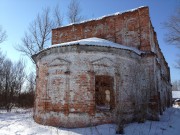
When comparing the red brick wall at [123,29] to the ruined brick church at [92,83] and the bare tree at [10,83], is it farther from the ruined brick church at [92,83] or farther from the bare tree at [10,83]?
the bare tree at [10,83]

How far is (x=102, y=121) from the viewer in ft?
29.4

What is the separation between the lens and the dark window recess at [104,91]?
9.59m

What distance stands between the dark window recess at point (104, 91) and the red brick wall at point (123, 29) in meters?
3.84

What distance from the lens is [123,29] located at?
13297mm

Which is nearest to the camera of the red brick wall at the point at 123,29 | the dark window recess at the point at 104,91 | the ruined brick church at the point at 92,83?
the ruined brick church at the point at 92,83

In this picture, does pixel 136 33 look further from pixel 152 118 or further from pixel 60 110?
pixel 60 110

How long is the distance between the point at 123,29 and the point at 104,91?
5.03 m

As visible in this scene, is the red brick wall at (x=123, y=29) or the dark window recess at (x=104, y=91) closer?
the dark window recess at (x=104, y=91)

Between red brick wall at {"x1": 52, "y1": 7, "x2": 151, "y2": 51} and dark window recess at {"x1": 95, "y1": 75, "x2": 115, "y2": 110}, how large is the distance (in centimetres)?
384

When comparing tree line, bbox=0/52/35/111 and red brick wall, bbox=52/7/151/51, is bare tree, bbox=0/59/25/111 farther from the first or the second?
red brick wall, bbox=52/7/151/51

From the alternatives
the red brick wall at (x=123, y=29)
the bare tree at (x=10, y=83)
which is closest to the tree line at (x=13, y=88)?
the bare tree at (x=10, y=83)

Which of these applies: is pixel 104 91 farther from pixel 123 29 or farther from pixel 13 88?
pixel 13 88

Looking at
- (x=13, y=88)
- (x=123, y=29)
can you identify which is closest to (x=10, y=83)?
(x=13, y=88)

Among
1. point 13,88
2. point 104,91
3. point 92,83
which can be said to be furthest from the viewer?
point 13,88
